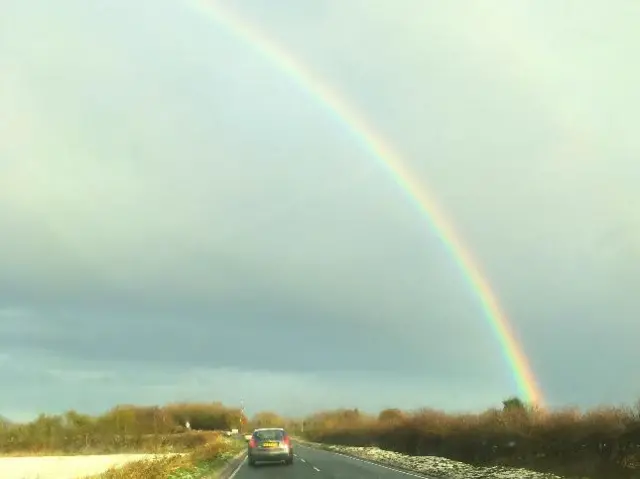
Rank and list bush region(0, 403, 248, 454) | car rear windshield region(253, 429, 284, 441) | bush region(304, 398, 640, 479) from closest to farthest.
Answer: bush region(304, 398, 640, 479) < car rear windshield region(253, 429, 284, 441) < bush region(0, 403, 248, 454)

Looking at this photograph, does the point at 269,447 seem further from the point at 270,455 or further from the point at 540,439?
the point at 540,439

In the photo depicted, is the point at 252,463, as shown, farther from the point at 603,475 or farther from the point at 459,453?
the point at 603,475

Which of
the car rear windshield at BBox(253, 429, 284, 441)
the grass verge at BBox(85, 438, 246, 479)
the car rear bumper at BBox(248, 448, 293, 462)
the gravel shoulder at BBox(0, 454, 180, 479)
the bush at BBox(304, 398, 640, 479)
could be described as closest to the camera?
the grass verge at BBox(85, 438, 246, 479)

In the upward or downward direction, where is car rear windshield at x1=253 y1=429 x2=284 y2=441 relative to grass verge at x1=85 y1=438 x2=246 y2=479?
upward

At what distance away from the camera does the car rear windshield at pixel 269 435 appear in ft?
132

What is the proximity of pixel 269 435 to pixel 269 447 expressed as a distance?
3.21ft

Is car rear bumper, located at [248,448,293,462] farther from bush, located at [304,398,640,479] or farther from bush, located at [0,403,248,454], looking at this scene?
bush, located at [0,403,248,454]

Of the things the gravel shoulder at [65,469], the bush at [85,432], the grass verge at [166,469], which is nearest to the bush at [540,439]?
the grass verge at [166,469]

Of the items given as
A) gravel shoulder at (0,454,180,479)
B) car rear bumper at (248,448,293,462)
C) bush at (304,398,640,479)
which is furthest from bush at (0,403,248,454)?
car rear bumper at (248,448,293,462)

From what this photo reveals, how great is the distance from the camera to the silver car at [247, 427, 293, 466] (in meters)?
39.6

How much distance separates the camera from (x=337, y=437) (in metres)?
102

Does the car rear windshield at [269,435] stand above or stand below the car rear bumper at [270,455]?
above

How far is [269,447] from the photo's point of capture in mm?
39594

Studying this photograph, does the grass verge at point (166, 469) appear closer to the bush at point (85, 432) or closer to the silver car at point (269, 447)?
the silver car at point (269, 447)
